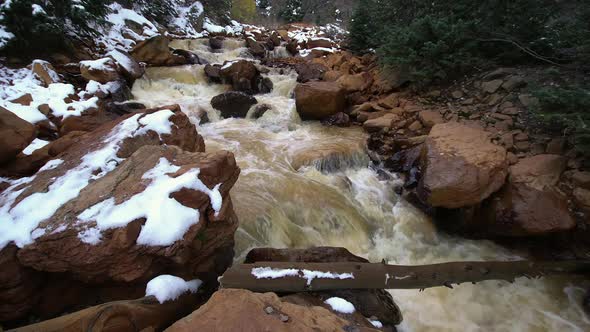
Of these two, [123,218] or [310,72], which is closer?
[123,218]

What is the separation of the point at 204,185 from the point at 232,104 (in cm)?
590

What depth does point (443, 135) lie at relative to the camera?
5258 mm

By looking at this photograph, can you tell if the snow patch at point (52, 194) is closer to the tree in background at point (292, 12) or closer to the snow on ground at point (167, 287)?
the snow on ground at point (167, 287)

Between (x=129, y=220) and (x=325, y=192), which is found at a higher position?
(x=129, y=220)

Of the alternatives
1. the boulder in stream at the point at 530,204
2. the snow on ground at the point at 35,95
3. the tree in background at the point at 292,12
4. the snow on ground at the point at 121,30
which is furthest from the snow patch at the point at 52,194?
the tree in background at the point at 292,12

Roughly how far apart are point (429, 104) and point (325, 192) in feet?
12.1

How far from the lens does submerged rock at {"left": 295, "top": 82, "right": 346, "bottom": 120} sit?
7.68 m

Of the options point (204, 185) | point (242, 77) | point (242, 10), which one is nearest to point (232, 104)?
point (242, 77)

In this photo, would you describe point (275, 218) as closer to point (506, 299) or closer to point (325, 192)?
point (325, 192)

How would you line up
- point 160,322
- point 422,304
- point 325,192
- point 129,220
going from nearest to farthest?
point 160,322, point 129,220, point 422,304, point 325,192

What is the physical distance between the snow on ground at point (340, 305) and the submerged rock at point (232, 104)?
21.1ft

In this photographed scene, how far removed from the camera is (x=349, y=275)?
2811 mm

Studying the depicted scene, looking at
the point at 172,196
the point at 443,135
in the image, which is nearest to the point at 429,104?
the point at 443,135

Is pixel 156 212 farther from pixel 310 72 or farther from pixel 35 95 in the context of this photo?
pixel 310 72
